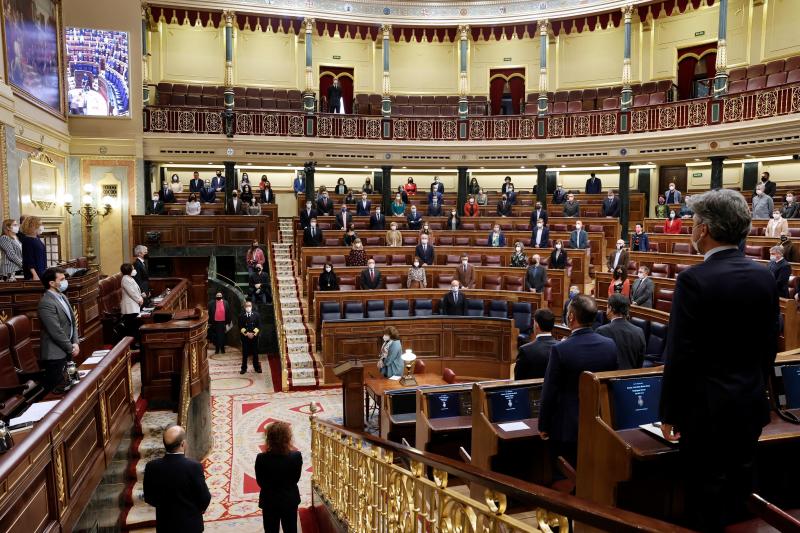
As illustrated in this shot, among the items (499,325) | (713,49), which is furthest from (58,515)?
(713,49)

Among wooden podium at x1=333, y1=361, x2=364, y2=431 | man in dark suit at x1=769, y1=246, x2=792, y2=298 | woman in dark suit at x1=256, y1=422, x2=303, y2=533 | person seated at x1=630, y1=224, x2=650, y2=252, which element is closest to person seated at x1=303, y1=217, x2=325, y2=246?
person seated at x1=630, y1=224, x2=650, y2=252

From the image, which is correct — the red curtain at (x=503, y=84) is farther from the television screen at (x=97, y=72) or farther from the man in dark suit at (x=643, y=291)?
the man in dark suit at (x=643, y=291)

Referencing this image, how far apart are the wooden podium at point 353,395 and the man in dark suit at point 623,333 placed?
2.16m

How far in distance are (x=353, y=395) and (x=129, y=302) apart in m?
3.56

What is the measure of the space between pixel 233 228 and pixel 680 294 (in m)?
13.1

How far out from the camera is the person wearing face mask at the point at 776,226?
32.4 ft

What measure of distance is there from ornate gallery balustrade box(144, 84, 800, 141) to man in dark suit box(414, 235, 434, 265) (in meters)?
6.21

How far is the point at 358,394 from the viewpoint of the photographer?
16.8 feet

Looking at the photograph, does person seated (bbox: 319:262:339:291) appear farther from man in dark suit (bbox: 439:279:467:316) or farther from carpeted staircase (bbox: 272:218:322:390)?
man in dark suit (bbox: 439:279:467:316)

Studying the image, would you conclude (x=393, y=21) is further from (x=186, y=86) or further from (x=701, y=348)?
(x=701, y=348)

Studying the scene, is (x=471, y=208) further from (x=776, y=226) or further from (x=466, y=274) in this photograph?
(x=776, y=226)

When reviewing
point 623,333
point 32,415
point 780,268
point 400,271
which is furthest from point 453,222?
point 32,415

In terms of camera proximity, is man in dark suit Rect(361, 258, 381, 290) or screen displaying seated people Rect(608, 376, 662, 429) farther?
man in dark suit Rect(361, 258, 381, 290)

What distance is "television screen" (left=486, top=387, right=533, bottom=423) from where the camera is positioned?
3869mm
